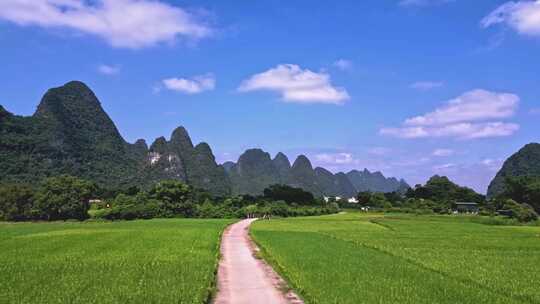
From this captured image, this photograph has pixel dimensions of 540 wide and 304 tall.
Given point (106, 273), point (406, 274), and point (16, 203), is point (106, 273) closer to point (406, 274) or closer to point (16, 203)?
point (406, 274)

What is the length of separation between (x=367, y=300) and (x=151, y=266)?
9.70 meters

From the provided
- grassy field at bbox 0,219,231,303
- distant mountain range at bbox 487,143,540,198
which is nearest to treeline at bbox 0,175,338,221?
grassy field at bbox 0,219,231,303

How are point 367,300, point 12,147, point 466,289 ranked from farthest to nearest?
point 12,147
point 466,289
point 367,300

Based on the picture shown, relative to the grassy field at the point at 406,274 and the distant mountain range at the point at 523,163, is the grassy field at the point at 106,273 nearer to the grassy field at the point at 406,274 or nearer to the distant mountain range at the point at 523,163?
the grassy field at the point at 406,274

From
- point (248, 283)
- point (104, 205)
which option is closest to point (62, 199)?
point (104, 205)

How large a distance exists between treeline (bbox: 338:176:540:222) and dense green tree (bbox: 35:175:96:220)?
5923cm

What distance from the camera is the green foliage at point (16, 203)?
7438 centimetres

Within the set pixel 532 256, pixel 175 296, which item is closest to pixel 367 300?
pixel 175 296

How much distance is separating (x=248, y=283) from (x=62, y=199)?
6425cm

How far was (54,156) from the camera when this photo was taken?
126375 millimetres

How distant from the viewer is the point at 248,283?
16.7 metres

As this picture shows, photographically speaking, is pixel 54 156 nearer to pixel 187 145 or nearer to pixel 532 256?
pixel 187 145

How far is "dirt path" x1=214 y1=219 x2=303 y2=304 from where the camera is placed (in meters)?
13.8

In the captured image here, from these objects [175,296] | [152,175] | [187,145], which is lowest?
[175,296]
